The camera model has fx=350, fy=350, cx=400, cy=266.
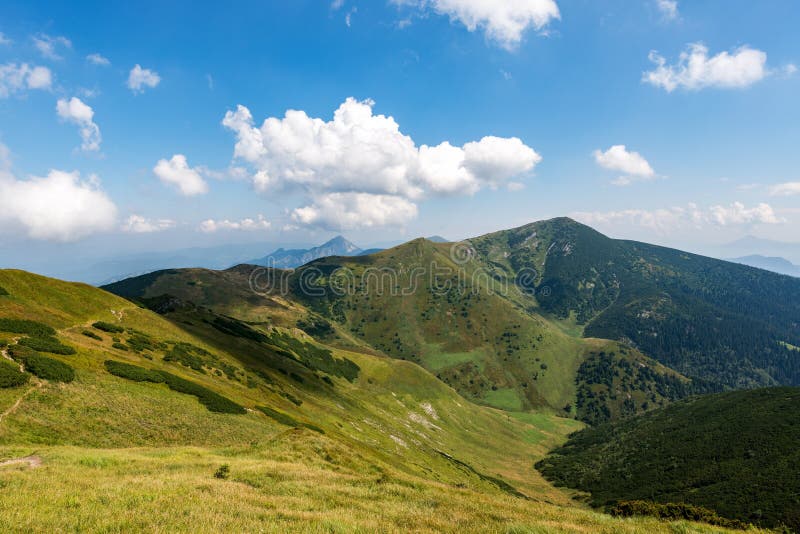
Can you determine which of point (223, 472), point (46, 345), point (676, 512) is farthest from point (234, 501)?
point (46, 345)

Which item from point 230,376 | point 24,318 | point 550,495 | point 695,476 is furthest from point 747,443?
point 24,318

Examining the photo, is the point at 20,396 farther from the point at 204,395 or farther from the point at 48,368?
the point at 204,395

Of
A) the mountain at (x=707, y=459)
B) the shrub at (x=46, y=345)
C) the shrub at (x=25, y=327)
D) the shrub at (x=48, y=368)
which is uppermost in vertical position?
the shrub at (x=25, y=327)

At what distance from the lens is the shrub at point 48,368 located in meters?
30.2

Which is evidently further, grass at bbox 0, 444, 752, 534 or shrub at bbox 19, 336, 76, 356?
shrub at bbox 19, 336, 76, 356

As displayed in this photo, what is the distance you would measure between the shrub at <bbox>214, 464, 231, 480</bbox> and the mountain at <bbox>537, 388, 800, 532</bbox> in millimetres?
84629

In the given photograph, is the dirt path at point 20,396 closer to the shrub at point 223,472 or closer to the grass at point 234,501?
the grass at point 234,501

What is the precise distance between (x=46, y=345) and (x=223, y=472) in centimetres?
3012

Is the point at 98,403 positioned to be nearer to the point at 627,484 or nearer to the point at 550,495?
the point at 550,495

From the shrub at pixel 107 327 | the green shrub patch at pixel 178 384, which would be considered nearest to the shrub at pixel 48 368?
the green shrub patch at pixel 178 384

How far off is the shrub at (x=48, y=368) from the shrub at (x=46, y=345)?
3074mm

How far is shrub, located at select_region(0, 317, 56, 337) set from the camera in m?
→ 37.7

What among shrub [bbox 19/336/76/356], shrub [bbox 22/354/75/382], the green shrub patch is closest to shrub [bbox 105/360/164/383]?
the green shrub patch

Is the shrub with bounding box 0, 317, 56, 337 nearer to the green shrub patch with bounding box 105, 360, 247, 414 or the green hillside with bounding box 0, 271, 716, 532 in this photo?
the green hillside with bounding box 0, 271, 716, 532
